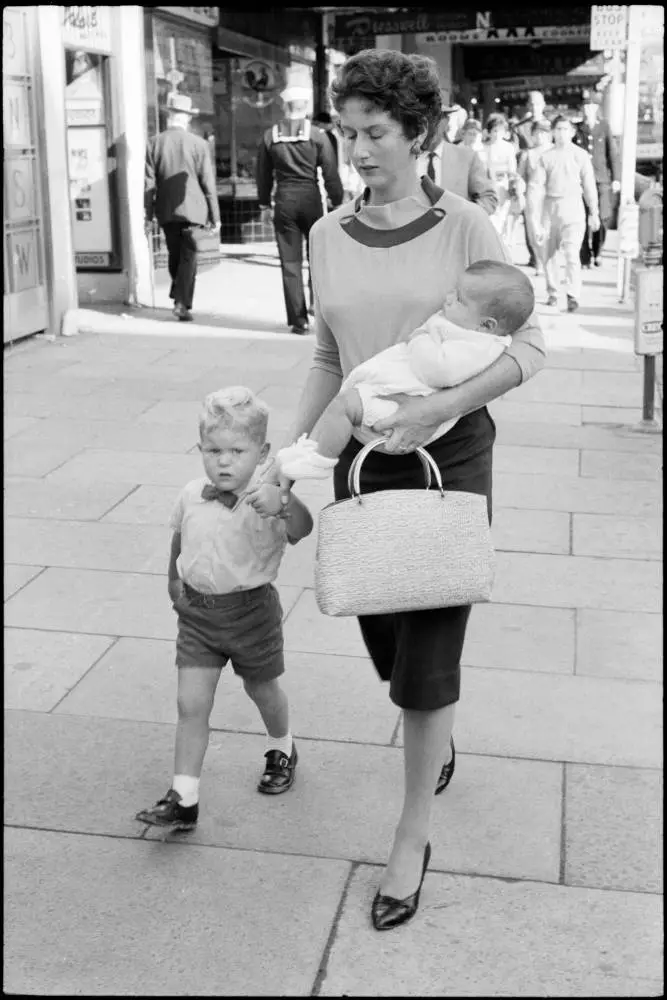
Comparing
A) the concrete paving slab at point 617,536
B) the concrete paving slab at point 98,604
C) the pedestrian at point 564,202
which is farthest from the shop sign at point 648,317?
the pedestrian at point 564,202

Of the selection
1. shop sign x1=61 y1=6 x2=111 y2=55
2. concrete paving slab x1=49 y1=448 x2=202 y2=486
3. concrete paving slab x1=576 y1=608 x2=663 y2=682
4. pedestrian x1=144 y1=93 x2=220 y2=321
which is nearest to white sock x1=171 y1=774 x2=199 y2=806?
concrete paving slab x1=576 y1=608 x2=663 y2=682

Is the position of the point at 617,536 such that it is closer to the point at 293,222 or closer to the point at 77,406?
the point at 77,406

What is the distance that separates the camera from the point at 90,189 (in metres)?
12.9

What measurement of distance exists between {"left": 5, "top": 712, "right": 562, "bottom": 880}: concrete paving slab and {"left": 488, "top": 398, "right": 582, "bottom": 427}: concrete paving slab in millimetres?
4700

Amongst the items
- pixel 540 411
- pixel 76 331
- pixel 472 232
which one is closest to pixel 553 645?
pixel 472 232

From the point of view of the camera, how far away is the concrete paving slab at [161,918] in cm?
282

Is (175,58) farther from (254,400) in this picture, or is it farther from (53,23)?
(254,400)

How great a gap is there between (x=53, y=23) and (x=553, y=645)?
823 cm

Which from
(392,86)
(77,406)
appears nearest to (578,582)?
(392,86)

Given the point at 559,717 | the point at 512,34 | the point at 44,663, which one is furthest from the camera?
the point at 512,34

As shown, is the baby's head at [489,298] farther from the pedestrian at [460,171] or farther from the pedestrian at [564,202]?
the pedestrian at [564,202]

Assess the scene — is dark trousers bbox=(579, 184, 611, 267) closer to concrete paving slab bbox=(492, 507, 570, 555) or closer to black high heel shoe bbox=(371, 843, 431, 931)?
concrete paving slab bbox=(492, 507, 570, 555)

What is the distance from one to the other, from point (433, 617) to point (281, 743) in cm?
88

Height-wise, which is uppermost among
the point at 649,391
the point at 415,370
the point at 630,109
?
the point at 630,109
